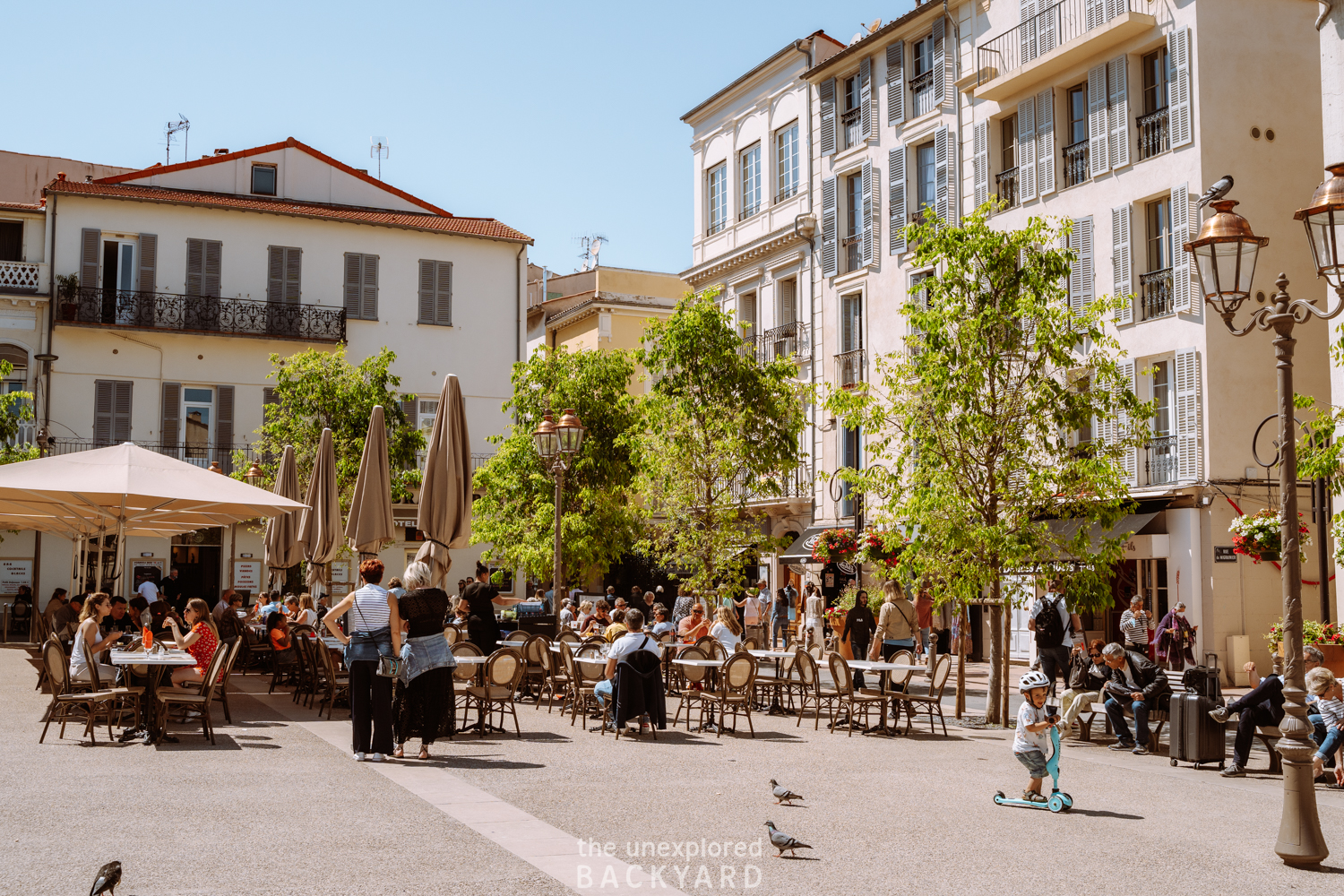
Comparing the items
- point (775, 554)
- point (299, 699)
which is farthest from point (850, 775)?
point (775, 554)

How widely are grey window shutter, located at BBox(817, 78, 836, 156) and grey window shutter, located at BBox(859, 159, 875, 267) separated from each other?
147 centimetres

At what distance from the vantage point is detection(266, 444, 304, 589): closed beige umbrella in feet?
75.7

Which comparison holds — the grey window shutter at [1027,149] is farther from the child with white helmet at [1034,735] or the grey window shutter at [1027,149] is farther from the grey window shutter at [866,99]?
the child with white helmet at [1034,735]

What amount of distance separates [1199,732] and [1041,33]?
1741cm

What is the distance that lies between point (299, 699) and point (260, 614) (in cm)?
627

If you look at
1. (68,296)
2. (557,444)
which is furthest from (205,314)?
(557,444)

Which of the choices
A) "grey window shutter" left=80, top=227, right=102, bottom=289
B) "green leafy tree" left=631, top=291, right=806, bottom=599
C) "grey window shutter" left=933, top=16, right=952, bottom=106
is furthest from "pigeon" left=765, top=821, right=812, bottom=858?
"grey window shutter" left=80, top=227, right=102, bottom=289

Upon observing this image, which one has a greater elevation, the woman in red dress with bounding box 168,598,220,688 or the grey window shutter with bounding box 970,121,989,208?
the grey window shutter with bounding box 970,121,989,208

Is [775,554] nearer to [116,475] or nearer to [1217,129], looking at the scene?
[1217,129]

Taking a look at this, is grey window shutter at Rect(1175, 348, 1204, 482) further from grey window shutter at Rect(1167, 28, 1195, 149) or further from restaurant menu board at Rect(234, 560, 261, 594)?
restaurant menu board at Rect(234, 560, 261, 594)

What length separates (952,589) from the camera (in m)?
15.4

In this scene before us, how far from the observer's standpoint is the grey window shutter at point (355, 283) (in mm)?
38406

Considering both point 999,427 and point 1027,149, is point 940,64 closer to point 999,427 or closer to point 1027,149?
point 1027,149

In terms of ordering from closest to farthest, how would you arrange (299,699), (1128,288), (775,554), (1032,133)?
(299,699)
(1128,288)
(1032,133)
(775,554)
